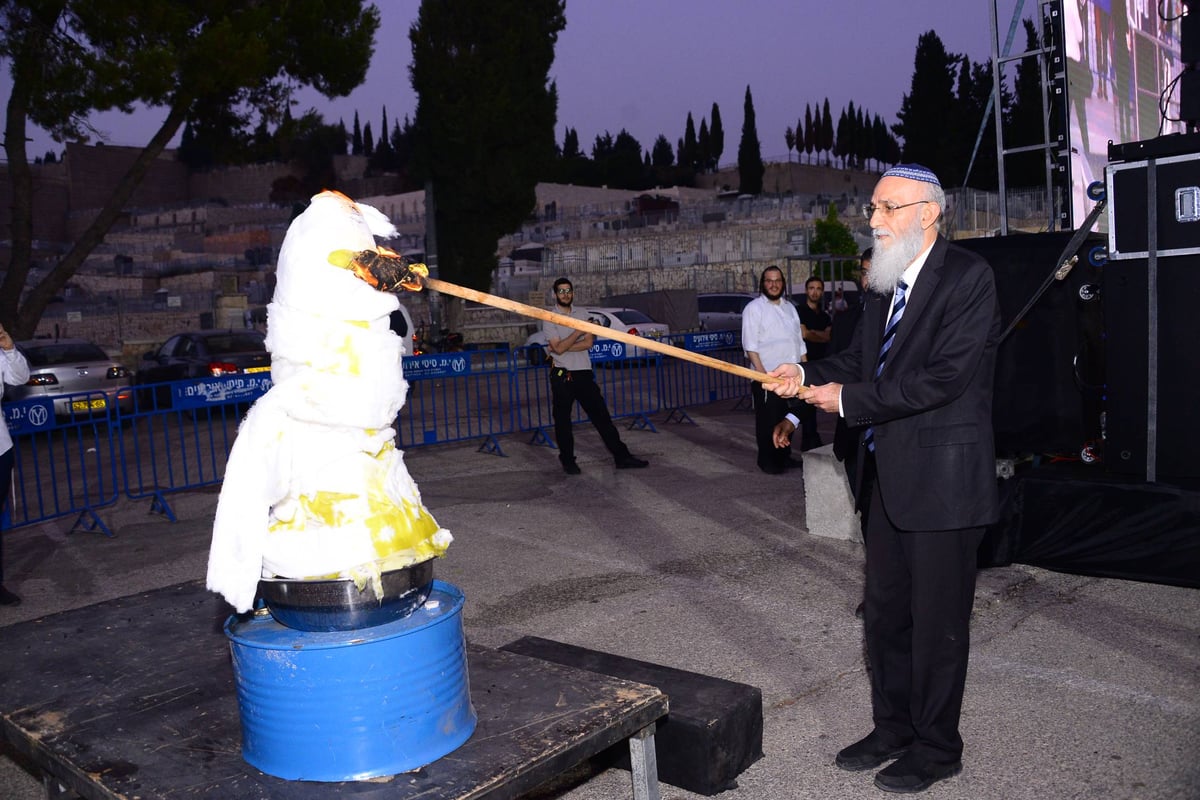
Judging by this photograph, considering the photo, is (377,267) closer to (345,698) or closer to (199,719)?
(345,698)

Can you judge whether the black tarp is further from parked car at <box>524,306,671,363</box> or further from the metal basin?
parked car at <box>524,306,671,363</box>

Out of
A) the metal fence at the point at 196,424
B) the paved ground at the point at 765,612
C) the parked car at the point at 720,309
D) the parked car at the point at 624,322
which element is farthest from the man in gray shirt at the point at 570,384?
the parked car at the point at 720,309

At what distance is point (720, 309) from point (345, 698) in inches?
1033

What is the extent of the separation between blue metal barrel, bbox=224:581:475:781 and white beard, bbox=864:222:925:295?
6.74 ft

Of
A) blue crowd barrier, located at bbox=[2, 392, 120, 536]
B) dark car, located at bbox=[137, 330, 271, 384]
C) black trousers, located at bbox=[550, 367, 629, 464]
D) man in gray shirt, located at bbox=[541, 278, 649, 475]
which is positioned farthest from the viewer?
dark car, located at bbox=[137, 330, 271, 384]

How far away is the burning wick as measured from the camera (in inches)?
107

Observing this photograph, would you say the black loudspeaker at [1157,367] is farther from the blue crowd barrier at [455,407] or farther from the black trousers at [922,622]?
the blue crowd barrier at [455,407]

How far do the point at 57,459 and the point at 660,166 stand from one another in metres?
99.8

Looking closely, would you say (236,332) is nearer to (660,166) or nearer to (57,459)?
(57,459)

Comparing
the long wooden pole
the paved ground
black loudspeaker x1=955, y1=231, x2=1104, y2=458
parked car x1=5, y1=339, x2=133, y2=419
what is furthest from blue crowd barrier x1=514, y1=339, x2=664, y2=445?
the long wooden pole

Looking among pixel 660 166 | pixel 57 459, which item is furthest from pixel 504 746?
pixel 660 166

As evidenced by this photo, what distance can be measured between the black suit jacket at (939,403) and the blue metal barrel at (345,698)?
1.74 meters

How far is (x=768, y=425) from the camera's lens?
949cm

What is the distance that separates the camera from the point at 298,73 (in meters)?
20.7
